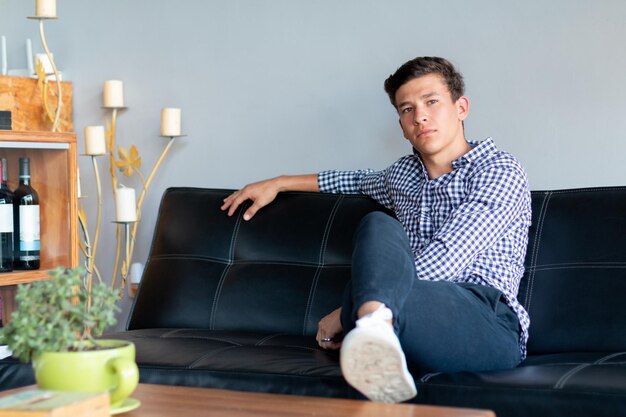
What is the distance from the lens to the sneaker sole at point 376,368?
5.06ft

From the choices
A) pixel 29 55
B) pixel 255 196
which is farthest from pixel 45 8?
pixel 255 196

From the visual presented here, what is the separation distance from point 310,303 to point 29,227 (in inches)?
38.4

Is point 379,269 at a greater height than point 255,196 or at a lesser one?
lesser

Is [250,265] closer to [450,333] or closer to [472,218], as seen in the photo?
[472,218]

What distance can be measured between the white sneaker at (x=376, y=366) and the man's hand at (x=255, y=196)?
3.94 feet

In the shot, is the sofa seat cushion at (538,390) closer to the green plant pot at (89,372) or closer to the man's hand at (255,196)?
the green plant pot at (89,372)

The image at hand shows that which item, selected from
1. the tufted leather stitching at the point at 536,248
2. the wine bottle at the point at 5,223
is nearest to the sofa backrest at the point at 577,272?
the tufted leather stitching at the point at 536,248

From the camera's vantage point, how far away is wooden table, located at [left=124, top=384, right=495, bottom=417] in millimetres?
1317

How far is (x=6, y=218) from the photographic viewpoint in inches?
111

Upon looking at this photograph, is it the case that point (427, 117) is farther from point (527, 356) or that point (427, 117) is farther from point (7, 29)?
point (7, 29)

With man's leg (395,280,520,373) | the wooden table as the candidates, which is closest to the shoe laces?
man's leg (395,280,520,373)

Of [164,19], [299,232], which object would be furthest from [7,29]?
[299,232]

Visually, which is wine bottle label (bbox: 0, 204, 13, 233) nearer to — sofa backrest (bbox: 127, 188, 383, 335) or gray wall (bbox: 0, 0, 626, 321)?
sofa backrest (bbox: 127, 188, 383, 335)

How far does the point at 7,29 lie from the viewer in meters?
3.90
